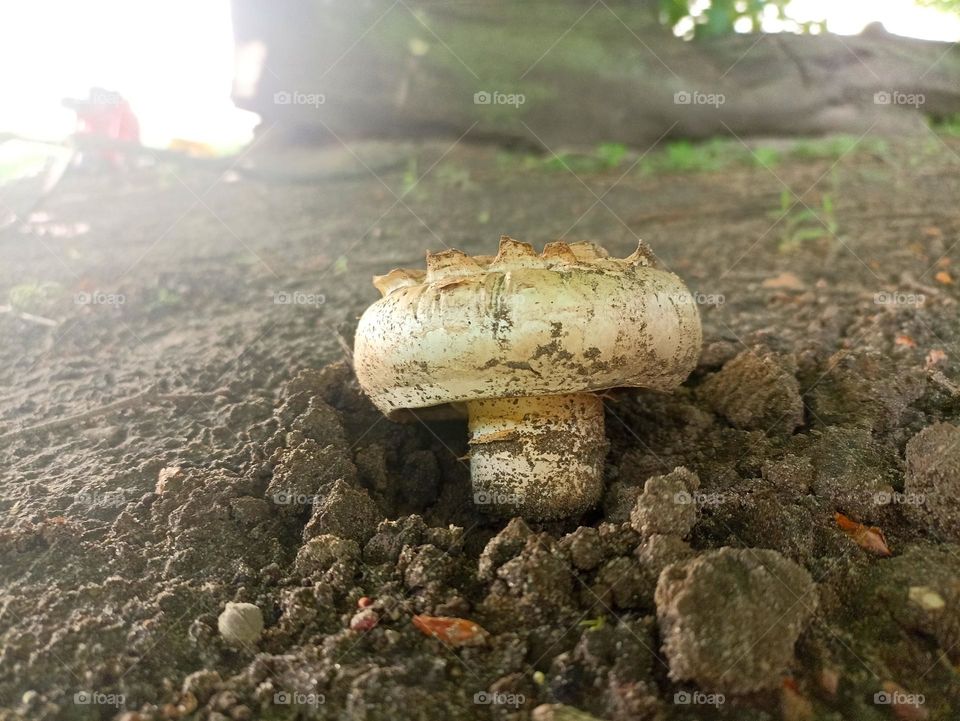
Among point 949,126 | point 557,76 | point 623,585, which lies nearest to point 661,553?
point 623,585

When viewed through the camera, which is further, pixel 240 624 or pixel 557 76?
pixel 557 76

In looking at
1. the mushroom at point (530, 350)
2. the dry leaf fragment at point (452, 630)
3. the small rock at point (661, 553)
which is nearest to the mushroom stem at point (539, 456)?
the mushroom at point (530, 350)

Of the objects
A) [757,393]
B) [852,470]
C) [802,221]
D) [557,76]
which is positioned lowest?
[852,470]

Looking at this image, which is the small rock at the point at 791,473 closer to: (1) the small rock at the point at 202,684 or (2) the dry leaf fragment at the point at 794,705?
(2) the dry leaf fragment at the point at 794,705

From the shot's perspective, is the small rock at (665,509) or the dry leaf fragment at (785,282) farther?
the dry leaf fragment at (785,282)

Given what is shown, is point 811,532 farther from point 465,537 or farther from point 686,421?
point 465,537

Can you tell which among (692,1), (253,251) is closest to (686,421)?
(253,251)

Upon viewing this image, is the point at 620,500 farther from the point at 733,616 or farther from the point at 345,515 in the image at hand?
the point at 345,515

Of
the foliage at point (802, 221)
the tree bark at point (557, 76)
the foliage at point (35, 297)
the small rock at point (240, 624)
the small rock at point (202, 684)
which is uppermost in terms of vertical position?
the tree bark at point (557, 76)
